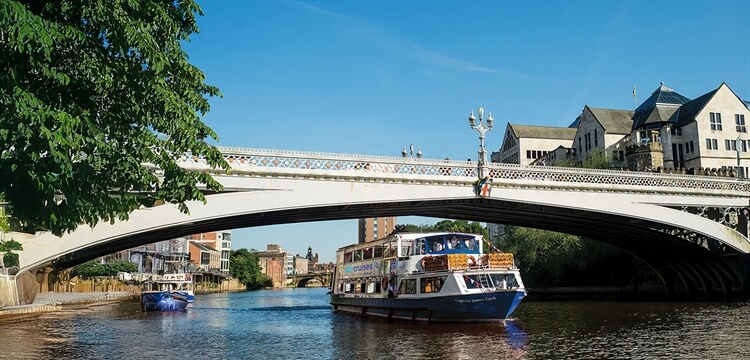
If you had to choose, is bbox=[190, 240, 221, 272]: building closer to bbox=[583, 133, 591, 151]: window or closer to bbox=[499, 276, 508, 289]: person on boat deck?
bbox=[583, 133, 591, 151]: window

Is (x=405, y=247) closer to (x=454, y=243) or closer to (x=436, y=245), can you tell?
(x=436, y=245)

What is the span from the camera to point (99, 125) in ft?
38.7

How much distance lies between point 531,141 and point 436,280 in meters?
57.7

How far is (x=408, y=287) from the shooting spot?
116ft

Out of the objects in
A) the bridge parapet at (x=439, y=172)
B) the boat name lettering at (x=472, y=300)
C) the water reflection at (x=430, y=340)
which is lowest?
the water reflection at (x=430, y=340)

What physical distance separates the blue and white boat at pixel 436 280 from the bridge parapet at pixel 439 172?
14.2 feet

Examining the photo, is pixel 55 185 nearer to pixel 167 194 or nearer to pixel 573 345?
pixel 167 194

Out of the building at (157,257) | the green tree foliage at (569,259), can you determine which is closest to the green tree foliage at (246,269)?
the building at (157,257)

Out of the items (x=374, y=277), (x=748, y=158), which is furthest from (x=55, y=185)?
(x=748, y=158)

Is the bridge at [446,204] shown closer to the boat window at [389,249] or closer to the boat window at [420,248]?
the boat window at [420,248]

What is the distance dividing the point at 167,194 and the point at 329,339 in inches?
685

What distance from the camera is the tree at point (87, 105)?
9727mm

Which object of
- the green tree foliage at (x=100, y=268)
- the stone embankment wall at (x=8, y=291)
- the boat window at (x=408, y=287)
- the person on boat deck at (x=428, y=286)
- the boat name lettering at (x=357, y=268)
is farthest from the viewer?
the green tree foliage at (x=100, y=268)

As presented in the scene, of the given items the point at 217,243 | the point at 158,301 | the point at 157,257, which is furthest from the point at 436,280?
the point at 217,243
